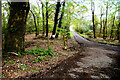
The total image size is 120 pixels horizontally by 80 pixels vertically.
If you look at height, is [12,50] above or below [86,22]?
below

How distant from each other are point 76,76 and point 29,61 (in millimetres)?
2797

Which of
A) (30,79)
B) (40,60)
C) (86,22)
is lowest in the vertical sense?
(30,79)

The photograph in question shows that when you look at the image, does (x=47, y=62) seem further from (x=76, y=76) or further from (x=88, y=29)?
(x=88, y=29)

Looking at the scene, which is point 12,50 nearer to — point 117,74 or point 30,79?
point 30,79

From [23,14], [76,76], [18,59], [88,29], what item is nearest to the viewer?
[76,76]

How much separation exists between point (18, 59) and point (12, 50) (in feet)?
2.15

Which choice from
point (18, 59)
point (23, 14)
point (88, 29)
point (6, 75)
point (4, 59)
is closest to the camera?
point (6, 75)

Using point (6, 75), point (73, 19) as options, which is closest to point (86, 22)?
point (73, 19)

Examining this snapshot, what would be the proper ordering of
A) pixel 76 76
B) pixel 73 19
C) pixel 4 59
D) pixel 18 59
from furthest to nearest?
pixel 73 19, pixel 18 59, pixel 4 59, pixel 76 76

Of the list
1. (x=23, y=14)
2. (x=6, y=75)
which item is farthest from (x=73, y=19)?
(x=6, y=75)

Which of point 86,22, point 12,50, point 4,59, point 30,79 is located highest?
point 86,22

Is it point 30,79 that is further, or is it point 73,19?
point 73,19

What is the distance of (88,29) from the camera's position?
30.7 metres

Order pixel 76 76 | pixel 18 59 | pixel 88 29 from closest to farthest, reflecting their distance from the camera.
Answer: pixel 76 76
pixel 18 59
pixel 88 29
